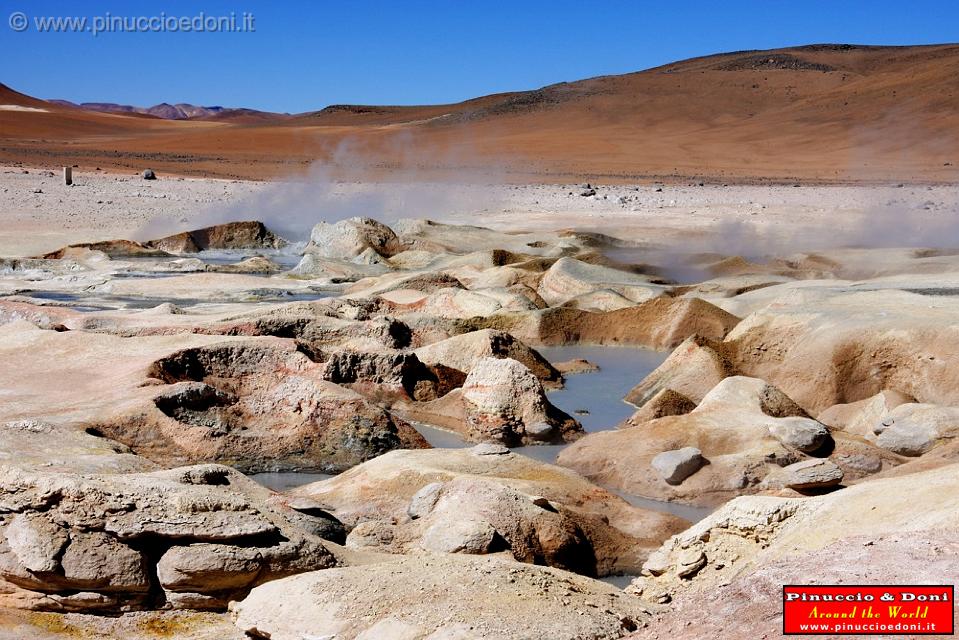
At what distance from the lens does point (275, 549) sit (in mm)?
4746

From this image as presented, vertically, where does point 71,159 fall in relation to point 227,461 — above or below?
above

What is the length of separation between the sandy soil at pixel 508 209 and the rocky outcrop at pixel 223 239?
0.80 metres

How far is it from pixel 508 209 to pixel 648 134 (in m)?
26.2

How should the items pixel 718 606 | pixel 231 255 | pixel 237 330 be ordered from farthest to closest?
1. pixel 231 255
2. pixel 237 330
3. pixel 718 606

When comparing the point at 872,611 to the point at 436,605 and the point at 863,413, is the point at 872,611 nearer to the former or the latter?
the point at 436,605

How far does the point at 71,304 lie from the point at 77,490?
8977 mm

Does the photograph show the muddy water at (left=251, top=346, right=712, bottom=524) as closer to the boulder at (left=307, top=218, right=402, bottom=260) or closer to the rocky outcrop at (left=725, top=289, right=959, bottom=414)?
the rocky outcrop at (left=725, top=289, right=959, bottom=414)

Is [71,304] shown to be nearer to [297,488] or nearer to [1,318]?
Answer: [1,318]

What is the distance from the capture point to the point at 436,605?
417cm

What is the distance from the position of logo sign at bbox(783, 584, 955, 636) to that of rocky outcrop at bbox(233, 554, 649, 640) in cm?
86

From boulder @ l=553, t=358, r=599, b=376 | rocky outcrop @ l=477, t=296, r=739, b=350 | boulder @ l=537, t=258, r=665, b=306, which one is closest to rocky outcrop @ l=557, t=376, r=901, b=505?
boulder @ l=553, t=358, r=599, b=376

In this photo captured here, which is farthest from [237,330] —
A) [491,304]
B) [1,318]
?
[491,304]

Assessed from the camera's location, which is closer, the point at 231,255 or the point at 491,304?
the point at 491,304

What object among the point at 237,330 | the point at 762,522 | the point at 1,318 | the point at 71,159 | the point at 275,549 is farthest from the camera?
the point at 71,159
